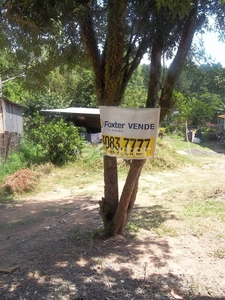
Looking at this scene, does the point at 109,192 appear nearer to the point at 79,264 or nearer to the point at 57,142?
the point at 79,264

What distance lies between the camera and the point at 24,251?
3701 millimetres

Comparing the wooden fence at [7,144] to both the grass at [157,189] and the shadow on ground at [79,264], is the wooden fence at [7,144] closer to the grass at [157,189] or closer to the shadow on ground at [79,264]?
the grass at [157,189]

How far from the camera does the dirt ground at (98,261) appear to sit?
2.69m

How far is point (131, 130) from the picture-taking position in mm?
3264

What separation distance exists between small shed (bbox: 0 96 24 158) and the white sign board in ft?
25.4

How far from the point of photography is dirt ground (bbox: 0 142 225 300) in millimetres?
2691

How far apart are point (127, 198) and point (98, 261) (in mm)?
838

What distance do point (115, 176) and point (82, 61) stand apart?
2256mm

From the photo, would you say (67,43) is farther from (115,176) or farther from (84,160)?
(84,160)

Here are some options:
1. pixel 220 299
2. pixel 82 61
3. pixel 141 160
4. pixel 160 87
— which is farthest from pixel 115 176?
pixel 82 61

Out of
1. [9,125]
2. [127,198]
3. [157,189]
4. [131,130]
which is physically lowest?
[157,189]

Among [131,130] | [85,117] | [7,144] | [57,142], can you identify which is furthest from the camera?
[85,117]

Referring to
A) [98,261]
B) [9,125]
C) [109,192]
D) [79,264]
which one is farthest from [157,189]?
[9,125]

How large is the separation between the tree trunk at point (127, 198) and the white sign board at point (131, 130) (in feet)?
0.70
